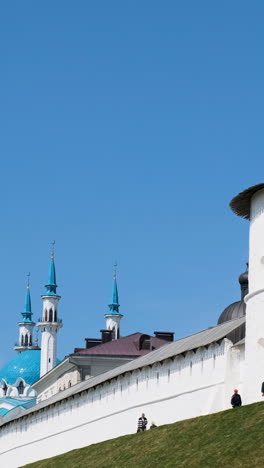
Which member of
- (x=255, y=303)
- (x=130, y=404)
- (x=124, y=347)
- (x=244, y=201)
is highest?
→ (x=124, y=347)

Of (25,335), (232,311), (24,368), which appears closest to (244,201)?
(232,311)

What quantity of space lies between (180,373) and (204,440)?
1151cm

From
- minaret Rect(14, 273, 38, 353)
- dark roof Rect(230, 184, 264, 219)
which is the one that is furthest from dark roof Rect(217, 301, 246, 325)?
minaret Rect(14, 273, 38, 353)

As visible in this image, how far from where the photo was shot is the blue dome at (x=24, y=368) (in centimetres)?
13375

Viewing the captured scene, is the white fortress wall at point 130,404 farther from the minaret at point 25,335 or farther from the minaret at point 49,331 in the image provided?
the minaret at point 25,335

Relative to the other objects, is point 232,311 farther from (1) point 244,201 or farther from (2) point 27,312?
(2) point 27,312

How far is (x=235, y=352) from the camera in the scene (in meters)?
40.5

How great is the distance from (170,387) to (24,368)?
91727 millimetres

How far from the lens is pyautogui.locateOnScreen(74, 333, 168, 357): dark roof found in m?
86.1

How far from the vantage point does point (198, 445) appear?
107 feet

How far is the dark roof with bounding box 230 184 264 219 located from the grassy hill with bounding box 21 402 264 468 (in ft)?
22.1

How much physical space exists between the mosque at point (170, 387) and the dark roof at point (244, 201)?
3 centimetres

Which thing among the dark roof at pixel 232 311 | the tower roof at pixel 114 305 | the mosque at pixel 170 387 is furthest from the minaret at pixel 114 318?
the mosque at pixel 170 387

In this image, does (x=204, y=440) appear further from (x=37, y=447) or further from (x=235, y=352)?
(x=37, y=447)
